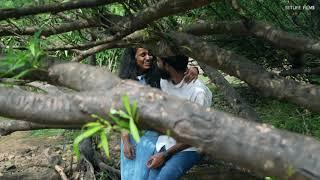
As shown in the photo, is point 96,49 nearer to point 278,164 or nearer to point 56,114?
point 56,114

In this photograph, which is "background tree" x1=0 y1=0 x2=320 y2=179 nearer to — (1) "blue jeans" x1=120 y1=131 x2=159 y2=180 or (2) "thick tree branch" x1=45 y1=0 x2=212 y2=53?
(2) "thick tree branch" x1=45 y1=0 x2=212 y2=53

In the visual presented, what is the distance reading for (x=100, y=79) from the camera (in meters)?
1.50

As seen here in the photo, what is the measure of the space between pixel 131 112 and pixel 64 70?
0.43 metres

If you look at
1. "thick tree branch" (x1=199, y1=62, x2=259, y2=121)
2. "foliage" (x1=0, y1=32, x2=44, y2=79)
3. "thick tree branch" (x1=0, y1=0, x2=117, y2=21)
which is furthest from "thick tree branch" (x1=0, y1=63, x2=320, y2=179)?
"thick tree branch" (x1=199, y1=62, x2=259, y2=121)

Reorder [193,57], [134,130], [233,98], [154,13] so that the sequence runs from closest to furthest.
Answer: [134,130] < [154,13] < [193,57] < [233,98]

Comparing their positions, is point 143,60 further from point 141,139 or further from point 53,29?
point 53,29

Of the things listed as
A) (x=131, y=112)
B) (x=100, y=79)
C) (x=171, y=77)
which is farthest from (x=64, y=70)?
(x=171, y=77)

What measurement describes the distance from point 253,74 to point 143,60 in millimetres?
1396

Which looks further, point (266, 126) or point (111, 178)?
point (111, 178)

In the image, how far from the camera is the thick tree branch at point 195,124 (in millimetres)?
1181

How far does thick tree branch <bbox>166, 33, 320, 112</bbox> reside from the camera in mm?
2521

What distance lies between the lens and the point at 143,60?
402 centimetres

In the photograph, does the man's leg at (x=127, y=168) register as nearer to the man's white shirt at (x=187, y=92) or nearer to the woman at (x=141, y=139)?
the woman at (x=141, y=139)

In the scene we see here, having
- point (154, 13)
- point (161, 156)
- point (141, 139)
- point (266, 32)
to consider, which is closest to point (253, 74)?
point (266, 32)
